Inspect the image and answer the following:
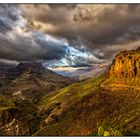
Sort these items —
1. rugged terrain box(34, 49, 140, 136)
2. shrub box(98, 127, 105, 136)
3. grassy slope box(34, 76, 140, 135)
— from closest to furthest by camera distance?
shrub box(98, 127, 105, 136) → grassy slope box(34, 76, 140, 135) → rugged terrain box(34, 49, 140, 136)

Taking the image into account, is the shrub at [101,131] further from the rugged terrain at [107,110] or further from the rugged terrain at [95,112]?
the rugged terrain at [107,110]

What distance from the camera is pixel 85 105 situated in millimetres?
21250

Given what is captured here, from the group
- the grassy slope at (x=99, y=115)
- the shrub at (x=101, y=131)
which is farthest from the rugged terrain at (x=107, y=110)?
the shrub at (x=101, y=131)

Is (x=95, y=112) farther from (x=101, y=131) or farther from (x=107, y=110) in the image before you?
(x=101, y=131)

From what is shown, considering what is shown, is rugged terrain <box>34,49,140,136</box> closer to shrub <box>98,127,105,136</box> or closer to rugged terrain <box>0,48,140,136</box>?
rugged terrain <box>0,48,140,136</box>

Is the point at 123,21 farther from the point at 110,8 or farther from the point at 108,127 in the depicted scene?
the point at 108,127

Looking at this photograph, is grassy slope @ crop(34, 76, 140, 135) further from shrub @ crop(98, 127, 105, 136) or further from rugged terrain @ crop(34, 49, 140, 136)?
shrub @ crop(98, 127, 105, 136)

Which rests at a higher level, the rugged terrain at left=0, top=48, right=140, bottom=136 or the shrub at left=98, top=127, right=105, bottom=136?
the rugged terrain at left=0, top=48, right=140, bottom=136

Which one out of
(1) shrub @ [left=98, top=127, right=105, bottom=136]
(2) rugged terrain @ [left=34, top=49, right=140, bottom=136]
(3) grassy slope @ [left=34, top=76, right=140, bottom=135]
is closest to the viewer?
(1) shrub @ [left=98, top=127, right=105, bottom=136]

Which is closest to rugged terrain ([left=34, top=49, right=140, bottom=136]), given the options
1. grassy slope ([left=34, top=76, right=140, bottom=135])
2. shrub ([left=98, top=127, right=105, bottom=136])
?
grassy slope ([left=34, top=76, right=140, bottom=135])

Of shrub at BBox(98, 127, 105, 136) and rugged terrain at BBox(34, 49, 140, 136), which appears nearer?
shrub at BBox(98, 127, 105, 136)

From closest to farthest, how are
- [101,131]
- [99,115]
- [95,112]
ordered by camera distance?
1. [101,131]
2. [99,115]
3. [95,112]

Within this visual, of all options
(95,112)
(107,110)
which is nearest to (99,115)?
(107,110)

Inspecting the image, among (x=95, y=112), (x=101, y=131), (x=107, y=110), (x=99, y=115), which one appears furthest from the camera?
(x=95, y=112)
